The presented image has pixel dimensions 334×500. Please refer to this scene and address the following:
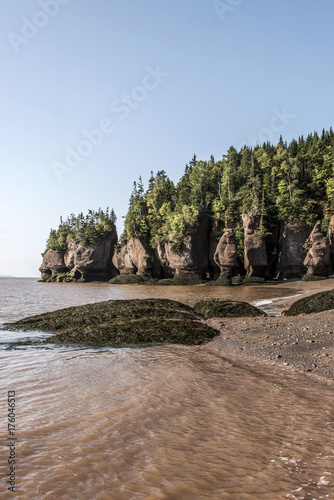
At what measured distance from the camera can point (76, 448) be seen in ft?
13.0

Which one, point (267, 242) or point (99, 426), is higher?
point (267, 242)

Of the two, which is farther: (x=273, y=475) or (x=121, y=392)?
(x=121, y=392)

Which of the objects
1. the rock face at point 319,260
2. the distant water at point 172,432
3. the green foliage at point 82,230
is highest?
the green foliage at point 82,230

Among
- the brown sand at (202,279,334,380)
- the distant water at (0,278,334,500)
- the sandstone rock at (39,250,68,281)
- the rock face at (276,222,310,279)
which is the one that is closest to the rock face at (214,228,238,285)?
the rock face at (276,222,310,279)

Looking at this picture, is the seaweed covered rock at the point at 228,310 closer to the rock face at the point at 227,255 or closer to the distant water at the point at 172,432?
the distant water at the point at 172,432

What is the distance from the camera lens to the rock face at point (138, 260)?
69188 millimetres

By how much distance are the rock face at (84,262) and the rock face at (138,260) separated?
905 cm

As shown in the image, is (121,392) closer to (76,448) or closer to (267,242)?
(76,448)

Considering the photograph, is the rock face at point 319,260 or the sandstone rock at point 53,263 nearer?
the rock face at point 319,260

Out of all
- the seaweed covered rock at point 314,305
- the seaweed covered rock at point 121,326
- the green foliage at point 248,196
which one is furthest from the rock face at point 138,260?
the seaweed covered rock at point 314,305

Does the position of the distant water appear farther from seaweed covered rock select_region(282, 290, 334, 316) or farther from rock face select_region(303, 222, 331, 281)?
rock face select_region(303, 222, 331, 281)

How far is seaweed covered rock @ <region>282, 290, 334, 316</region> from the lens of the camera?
14.9m

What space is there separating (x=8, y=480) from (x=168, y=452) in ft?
6.02

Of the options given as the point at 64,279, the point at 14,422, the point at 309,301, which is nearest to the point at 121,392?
the point at 14,422
